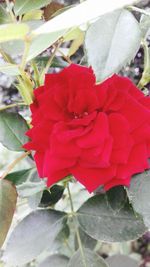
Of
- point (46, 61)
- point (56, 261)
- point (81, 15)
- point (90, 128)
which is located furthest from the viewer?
point (56, 261)

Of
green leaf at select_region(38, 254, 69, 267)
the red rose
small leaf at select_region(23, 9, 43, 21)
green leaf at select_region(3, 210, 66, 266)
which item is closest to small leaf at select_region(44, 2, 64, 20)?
small leaf at select_region(23, 9, 43, 21)

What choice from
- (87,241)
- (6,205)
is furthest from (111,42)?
(87,241)

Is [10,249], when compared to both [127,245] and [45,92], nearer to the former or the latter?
[45,92]

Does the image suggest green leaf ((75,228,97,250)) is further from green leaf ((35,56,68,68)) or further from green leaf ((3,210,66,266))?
green leaf ((35,56,68,68))

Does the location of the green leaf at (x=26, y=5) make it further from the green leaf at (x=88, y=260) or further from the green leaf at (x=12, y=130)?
the green leaf at (x=88, y=260)

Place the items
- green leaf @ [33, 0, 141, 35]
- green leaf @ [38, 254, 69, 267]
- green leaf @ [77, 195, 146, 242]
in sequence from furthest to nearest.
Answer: green leaf @ [38, 254, 69, 267]
green leaf @ [77, 195, 146, 242]
green leaf @ [33, 0, 141, 35]

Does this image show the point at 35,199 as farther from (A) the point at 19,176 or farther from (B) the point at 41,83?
(B) the point at 41,83

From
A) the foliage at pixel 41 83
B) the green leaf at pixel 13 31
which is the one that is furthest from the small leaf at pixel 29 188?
the green leaf at pixel 13 31
